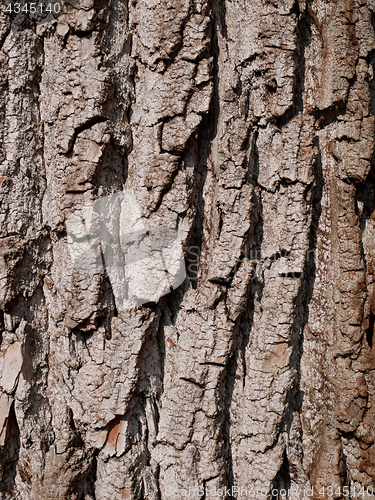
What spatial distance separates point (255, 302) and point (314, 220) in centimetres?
41

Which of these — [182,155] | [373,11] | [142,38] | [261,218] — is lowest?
[261,218]

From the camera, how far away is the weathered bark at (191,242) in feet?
3.92

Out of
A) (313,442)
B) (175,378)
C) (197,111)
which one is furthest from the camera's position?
(313,442)

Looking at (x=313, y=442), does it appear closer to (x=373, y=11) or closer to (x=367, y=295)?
(x=367, y=295)

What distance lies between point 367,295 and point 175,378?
83 cm

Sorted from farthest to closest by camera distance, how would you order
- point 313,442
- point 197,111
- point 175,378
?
point 313,442 < point 175,378 < point 197,111

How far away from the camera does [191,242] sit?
130 cm

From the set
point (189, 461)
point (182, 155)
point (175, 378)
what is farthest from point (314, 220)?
point (189, 461)

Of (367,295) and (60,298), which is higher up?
(367,295)

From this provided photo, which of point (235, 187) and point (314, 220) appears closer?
point (235, 187)

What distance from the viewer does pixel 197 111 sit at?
1.19m

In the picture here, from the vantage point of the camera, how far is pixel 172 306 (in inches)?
52.1

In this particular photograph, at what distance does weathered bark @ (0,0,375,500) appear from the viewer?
120 centimetres

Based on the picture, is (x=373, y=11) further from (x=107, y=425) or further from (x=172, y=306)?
(x=107, y=425)
